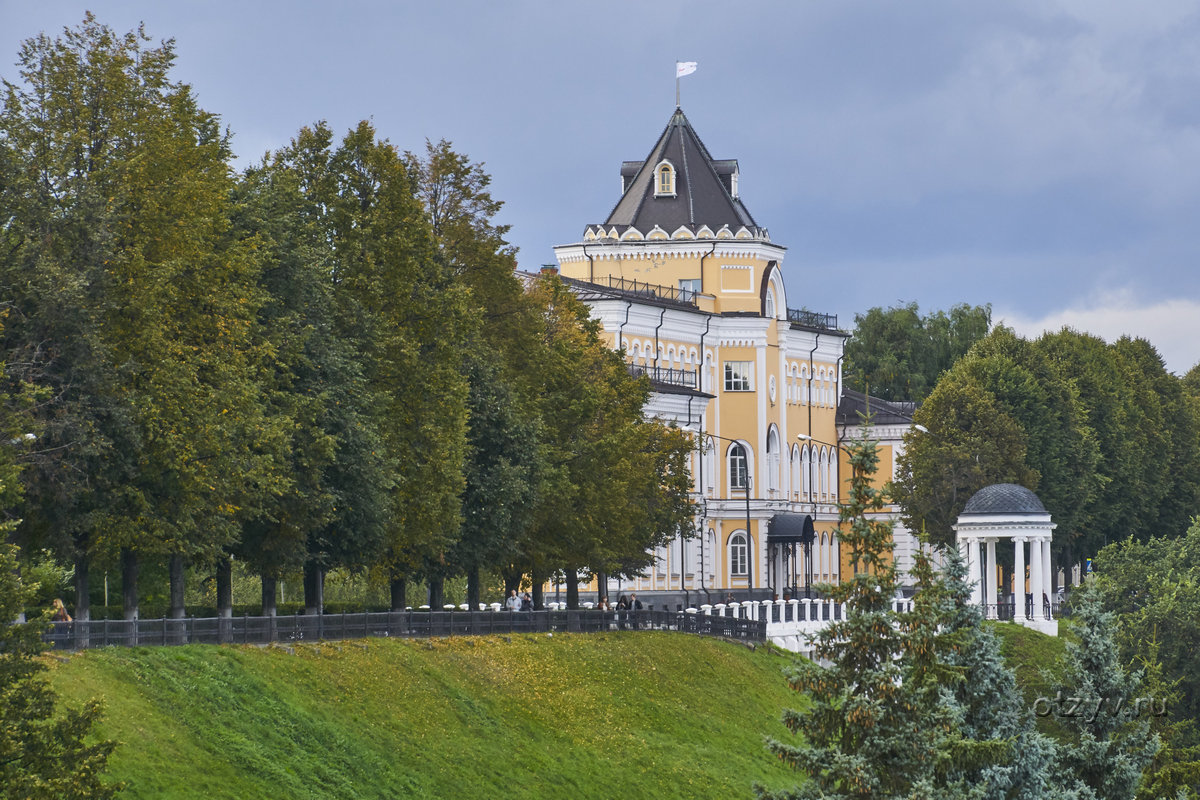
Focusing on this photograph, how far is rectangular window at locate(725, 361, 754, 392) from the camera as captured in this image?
113875 mm

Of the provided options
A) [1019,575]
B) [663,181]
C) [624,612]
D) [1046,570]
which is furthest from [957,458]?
[624,612]

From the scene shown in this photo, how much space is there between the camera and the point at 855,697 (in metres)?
32.5

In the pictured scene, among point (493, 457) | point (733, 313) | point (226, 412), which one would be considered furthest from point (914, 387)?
point (226, 412)

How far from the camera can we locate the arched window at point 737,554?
110 meters

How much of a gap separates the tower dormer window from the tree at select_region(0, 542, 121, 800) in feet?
283

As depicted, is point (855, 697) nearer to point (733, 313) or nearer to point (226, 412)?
point (226, 412)

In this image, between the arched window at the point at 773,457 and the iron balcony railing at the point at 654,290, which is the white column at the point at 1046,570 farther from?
the iron balcony railing at the point at 654,290

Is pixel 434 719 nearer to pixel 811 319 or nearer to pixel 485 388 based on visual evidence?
pixel 485 388

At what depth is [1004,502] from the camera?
293ft

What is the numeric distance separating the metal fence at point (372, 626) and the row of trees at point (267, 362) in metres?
2.32

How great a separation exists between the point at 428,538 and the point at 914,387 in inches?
3777

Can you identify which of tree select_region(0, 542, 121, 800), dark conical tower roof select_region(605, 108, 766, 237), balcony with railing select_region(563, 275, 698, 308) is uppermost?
dark conical tower roof select_region(605, 108, 766, 237)

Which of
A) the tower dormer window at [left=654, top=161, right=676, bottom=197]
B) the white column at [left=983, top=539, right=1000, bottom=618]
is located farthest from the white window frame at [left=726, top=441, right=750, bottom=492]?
the white column at [left=983, top=539, right=1000, bottom=618]
